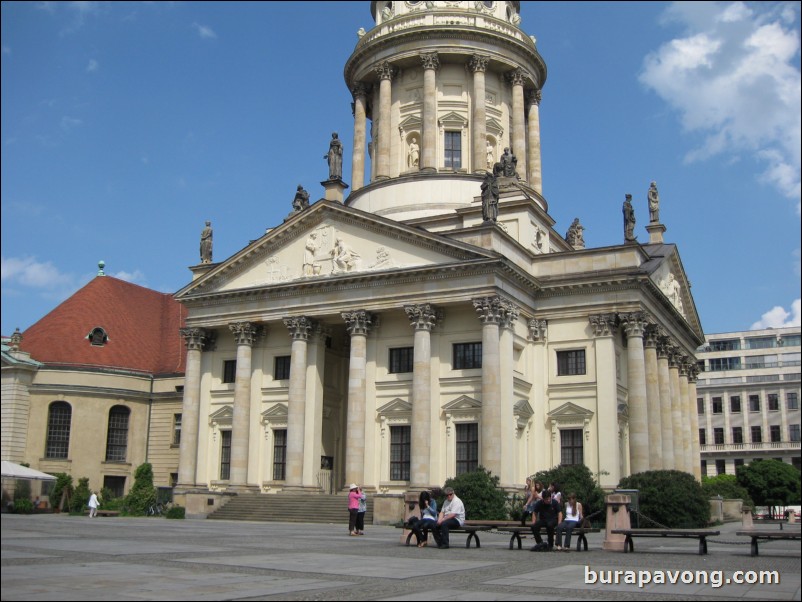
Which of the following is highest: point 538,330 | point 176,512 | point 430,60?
point 430,60

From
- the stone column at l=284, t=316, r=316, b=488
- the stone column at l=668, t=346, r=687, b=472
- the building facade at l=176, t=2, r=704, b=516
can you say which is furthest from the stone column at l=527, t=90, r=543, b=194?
the stone column at l=284, t=316, r=316, b=488

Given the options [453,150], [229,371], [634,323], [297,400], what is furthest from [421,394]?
[453,150]

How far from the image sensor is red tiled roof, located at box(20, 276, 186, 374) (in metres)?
57.1

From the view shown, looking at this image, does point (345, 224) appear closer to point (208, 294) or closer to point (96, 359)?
point (208, 294)

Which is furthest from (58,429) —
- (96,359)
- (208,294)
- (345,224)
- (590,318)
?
(590,318)

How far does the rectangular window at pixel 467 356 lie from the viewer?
43250mm

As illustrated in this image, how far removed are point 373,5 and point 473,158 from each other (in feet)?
57.7

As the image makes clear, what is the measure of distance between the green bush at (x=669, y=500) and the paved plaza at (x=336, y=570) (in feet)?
42.7

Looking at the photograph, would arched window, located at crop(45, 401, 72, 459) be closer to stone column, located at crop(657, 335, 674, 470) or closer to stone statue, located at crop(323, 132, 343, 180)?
stone statue, located at crop(323, 132, 343, 180)

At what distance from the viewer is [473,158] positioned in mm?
55406

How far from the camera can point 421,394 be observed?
4206 cm

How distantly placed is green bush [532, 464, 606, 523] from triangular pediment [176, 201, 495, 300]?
1058 centimetres

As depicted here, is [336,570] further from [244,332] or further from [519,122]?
[519,122]

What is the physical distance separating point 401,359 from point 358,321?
313cm
